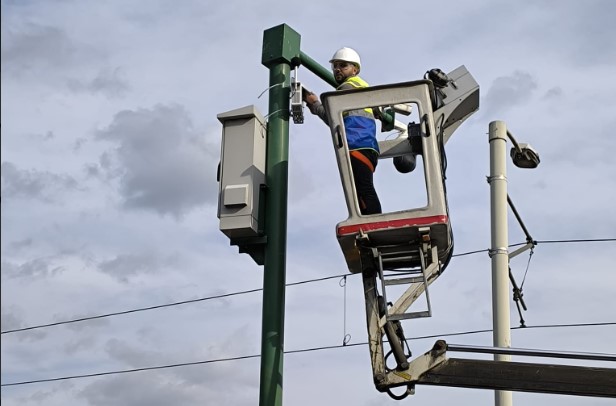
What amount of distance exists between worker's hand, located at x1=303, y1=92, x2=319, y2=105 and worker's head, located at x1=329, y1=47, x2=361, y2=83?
A: 44 centimetres

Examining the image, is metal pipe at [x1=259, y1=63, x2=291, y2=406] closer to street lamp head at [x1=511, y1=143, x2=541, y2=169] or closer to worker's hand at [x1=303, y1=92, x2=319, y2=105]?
worker's hand at [x1=303, y1=92, x2=319, y2=105]

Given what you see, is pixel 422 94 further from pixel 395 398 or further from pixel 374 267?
pixel 395 398

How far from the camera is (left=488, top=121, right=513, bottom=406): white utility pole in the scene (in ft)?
33.0

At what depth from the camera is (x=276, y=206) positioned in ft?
26.6

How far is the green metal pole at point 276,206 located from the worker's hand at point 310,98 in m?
0.18

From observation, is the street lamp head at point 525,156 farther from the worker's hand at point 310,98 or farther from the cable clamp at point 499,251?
the worker's hand at point 310,98

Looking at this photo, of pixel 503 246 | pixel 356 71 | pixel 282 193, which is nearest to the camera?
pixel 282 193

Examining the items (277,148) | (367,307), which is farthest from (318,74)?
(367,307)

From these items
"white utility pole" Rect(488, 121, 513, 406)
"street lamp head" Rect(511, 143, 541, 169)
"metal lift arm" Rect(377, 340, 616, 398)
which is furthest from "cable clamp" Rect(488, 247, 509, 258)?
"metal lift arm" Rect(377, 340, 616, 398)

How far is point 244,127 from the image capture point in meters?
8.29

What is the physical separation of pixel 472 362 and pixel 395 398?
2.21 feet

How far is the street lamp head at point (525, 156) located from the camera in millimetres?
11609

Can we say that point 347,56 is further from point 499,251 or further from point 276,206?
point 499,251

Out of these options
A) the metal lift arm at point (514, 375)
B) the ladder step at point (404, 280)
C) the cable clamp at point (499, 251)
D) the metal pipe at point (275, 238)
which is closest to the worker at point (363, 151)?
the metal pipe at point (275, 238)
